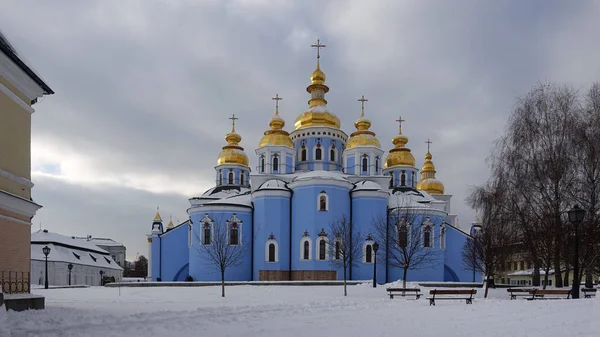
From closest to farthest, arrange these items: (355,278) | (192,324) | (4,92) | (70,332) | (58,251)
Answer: (70,332) → (192,324) → (4,92) → (355,278) → (58,251)

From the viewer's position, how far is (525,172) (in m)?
21.9

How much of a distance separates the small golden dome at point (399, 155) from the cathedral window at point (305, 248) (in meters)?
18.4

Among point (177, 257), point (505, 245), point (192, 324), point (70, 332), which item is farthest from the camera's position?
point (177, 257)

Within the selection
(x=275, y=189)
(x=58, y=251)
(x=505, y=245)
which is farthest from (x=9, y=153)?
(x=58, y=251)

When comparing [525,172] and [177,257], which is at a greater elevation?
[525,172]

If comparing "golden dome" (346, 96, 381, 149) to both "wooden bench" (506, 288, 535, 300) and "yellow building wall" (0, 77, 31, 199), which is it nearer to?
"wooden bench" (506, 288, 535, 300)

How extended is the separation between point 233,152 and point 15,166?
38359 millimetres

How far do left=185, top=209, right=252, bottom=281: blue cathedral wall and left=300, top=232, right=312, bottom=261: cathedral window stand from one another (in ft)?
14.4

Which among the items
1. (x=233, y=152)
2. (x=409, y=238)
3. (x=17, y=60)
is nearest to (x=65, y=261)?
(x=233, y=152)

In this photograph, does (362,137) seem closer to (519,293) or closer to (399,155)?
(399,155)

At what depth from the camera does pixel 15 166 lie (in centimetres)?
1148

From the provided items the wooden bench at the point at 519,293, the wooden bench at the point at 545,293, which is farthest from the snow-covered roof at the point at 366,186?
the wooden bench at the point at 545,293

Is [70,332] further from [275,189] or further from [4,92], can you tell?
[275,189]

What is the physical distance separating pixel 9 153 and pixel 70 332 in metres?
4.93
